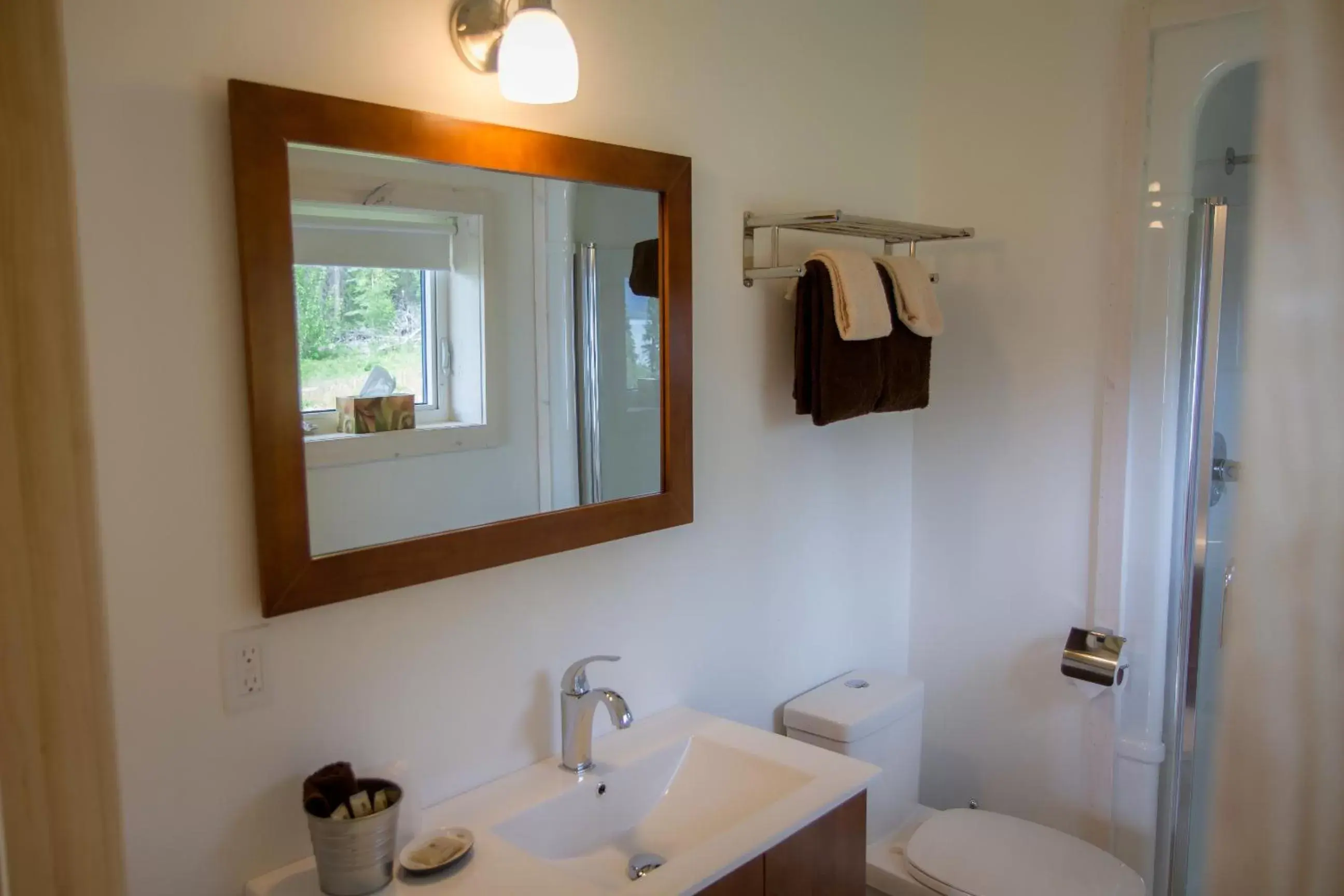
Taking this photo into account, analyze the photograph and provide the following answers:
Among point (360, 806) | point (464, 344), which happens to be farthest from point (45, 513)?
point (464, 344)

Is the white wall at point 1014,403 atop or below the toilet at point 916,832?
atop

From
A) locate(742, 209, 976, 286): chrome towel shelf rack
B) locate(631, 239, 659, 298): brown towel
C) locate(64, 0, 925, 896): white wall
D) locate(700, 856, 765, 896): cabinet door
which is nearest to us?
locate(64, 0, 925, 896): white wall

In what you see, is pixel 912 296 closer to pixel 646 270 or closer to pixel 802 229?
pixel 802 229

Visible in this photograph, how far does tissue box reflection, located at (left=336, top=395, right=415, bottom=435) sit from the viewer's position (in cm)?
132

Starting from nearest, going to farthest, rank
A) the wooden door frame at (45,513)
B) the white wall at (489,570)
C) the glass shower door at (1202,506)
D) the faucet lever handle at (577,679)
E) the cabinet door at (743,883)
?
the wooden door frame at (45,513), the white wall at (489,570), the cabinet door at (743,883), the faucet lever handle at (577,679), the glass shower door at (1202,506)

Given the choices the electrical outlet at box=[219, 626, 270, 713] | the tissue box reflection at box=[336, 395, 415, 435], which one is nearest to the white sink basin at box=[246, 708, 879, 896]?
the electrical outlet at box=[219, 626, 270, 713]

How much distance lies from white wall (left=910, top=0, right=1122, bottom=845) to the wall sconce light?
53.0 inches

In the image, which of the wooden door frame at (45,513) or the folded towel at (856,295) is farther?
the folded towel at (856,295)

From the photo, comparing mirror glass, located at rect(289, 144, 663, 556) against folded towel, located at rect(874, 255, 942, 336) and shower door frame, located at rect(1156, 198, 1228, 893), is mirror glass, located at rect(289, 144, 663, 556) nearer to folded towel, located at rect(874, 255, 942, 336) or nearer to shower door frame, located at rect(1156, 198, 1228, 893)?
folded towel, located at rect(874, 255, 942, 336)

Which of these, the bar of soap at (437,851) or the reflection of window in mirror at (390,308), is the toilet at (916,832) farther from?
the reflection of window in mirror at (390,308)

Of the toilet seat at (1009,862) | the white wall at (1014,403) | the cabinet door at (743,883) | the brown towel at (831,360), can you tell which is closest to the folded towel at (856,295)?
the brown towel at (831,360)

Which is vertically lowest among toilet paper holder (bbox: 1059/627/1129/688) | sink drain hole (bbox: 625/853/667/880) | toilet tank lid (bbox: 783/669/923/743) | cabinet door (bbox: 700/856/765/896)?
sink drain hole (bbox: 625/853/667/880)

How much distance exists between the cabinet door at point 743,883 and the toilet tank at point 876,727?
67 cm

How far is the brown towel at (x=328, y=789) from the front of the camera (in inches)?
49.0
